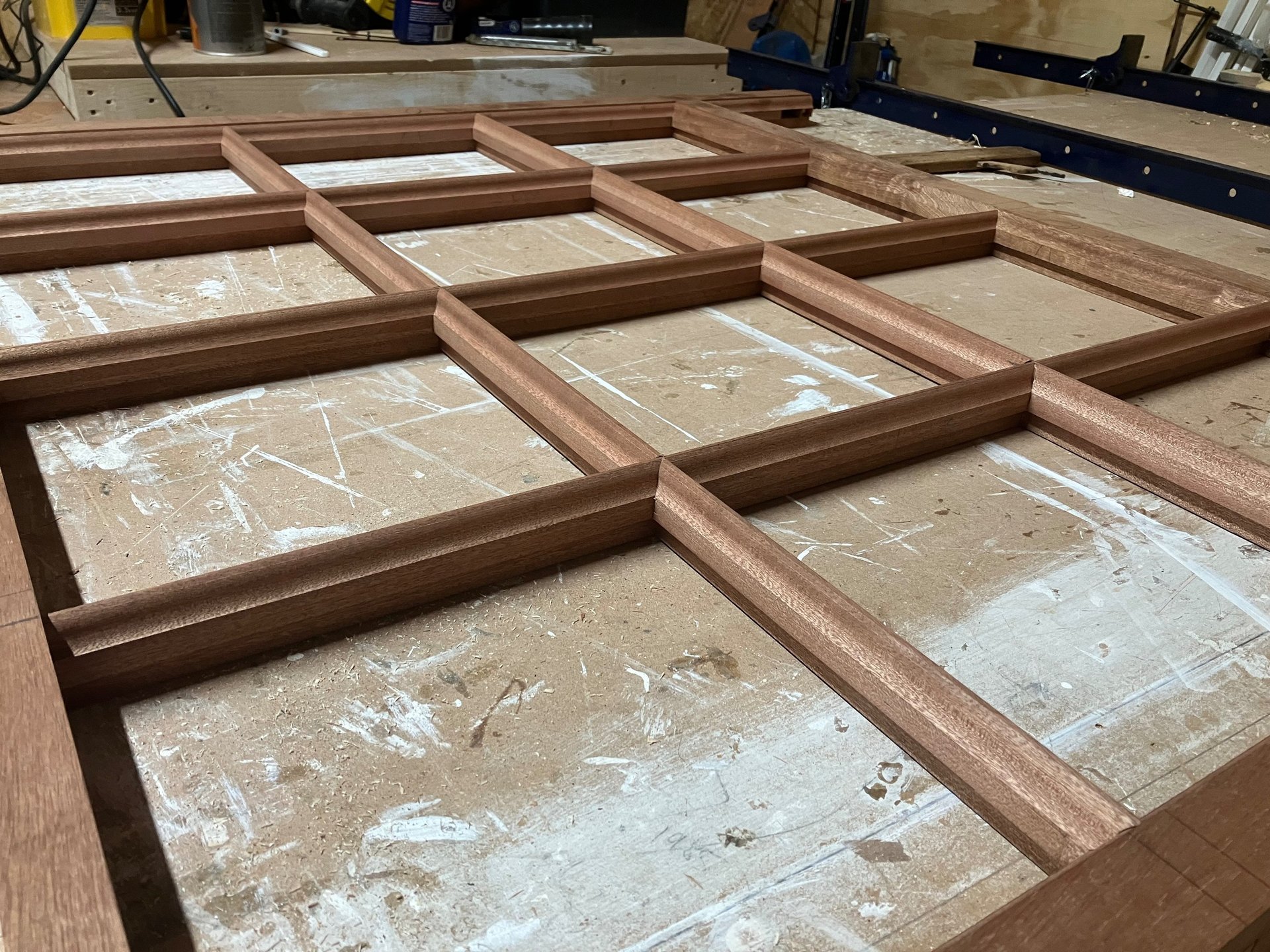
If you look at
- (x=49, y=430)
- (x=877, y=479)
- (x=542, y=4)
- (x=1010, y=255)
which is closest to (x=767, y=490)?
(x=877, y=479)

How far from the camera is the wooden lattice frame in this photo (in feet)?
2.40

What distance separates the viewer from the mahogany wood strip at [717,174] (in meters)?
2.32

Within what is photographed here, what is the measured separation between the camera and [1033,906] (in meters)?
0.69

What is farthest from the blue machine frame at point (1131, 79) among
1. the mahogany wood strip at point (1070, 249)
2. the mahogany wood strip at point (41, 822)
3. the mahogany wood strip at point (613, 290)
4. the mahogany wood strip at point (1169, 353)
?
the mahogany wood strip at point (41, 822)

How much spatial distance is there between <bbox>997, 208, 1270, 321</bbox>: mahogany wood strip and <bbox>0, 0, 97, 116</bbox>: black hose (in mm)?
2707

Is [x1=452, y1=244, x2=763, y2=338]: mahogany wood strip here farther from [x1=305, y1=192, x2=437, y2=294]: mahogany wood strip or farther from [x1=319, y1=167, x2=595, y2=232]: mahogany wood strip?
[x1=319, y1=167, x2=595, y2=232]: mahogany wood strip

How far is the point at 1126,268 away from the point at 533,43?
263cm

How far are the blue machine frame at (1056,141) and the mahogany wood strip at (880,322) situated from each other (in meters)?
1.32

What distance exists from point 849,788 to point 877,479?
55cm

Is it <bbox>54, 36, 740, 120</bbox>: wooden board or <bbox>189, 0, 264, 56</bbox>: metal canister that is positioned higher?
<bbox>189, 0, 264, 56</bbox>: metal canister

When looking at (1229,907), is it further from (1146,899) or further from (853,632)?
(853,632)

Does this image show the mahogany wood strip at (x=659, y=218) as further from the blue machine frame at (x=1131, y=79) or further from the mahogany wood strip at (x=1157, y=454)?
the blue machine frame at (x=1131, y=79)

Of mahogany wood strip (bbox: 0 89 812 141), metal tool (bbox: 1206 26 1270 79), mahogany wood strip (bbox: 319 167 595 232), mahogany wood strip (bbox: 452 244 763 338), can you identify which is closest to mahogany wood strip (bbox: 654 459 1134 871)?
mahogany wood strip (bbox: 452 244 763 338)

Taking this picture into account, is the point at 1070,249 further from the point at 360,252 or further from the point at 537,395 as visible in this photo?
the point at 360,252
